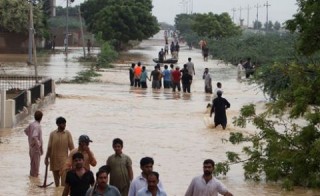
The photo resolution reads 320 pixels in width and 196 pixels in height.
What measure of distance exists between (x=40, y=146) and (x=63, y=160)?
176cm

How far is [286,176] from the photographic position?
16.3 m

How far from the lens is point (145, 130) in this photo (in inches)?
1009

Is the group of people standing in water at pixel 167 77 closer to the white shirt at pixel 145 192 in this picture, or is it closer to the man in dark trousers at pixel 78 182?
the man in dark trousers at pixel 78 182

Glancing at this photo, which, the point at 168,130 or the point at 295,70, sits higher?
the point at 295,70

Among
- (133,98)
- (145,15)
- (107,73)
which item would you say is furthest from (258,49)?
(145,15)

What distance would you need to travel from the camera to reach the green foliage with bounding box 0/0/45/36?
73812 mm

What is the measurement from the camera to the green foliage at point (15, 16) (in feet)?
242

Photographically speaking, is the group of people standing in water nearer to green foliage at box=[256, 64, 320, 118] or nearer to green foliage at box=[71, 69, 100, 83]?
green foliage at box=[71, 69, 100, 83]

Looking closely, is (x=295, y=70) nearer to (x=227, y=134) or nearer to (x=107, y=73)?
(x=227, y=134)

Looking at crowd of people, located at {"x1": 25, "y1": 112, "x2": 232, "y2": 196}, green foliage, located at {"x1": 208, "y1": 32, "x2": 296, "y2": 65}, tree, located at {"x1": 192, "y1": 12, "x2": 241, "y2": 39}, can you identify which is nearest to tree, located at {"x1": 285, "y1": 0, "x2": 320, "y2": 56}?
crowd of people, located at {"x1": 25, "y1": 112, "x2": 232, "y2": 196}

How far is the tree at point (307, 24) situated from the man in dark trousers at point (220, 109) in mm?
10286

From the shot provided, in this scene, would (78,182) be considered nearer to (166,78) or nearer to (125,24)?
(166,78)

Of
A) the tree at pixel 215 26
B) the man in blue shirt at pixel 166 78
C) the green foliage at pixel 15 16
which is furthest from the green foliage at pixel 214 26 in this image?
the man in blue shirt at pixel 166 78

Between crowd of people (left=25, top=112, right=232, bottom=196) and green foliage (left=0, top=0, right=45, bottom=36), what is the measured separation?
196 ft
